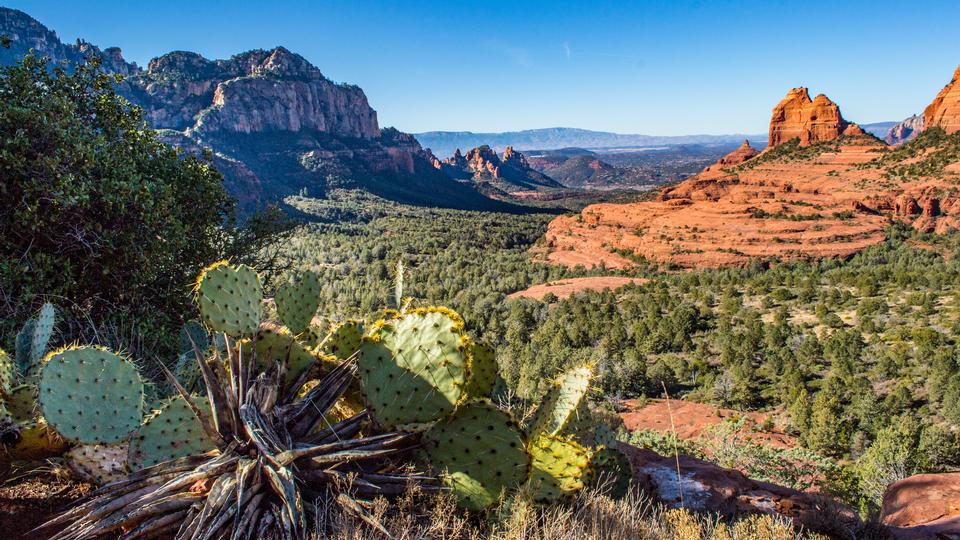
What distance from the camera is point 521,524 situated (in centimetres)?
217

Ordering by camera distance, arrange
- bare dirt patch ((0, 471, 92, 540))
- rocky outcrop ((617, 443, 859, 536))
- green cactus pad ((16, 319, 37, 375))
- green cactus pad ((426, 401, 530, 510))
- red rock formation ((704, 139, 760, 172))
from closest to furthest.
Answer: bare dirt patch ((0, 471, 92, 540)) → green cactus pad ((426, 401, 530, 510)) → rocky outcrop ((617, 443, 859, 536)) → green cactus pad ((16, 319, 37, 375)) → red rock formation ((704, 139, 760, 172))

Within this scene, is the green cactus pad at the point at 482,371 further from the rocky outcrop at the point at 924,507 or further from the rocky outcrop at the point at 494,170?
the rocky outcrop at the point at 494,170

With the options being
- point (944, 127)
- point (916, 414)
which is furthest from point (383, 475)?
point (944, 127)

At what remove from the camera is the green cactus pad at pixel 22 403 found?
9.01 feet

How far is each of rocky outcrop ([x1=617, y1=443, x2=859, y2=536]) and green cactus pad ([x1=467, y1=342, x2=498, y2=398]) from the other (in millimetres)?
1464

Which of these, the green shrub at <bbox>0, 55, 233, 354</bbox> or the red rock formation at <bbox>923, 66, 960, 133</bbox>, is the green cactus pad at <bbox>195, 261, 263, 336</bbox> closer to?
the green shrub at <bbox>0, 55, 233, 354</bbox>

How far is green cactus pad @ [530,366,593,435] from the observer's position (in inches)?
103

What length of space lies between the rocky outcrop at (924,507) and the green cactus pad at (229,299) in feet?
13.9

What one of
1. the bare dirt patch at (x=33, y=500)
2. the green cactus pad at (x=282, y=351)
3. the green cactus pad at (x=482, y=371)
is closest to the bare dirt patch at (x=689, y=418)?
the green cactus pad at (x=482, y=371)

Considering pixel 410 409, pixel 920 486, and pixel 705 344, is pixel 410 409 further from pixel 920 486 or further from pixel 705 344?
pixel 705 344


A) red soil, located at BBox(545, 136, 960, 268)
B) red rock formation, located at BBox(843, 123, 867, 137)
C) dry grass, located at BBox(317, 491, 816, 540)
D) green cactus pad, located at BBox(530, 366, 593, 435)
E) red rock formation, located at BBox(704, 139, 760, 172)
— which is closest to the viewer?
dry grass, located at BBox(317, 491, 816, 540)

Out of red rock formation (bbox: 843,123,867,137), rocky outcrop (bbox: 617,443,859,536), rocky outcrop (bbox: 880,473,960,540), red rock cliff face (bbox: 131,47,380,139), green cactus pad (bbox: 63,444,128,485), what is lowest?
rocky outcrop (bbox: 880,473,960,540)

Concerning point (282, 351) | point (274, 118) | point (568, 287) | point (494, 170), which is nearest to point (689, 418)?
point (282, 351)

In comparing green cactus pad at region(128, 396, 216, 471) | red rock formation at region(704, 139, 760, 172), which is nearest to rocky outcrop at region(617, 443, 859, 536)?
green cactus pad at region(128, 396, 216, 471)
